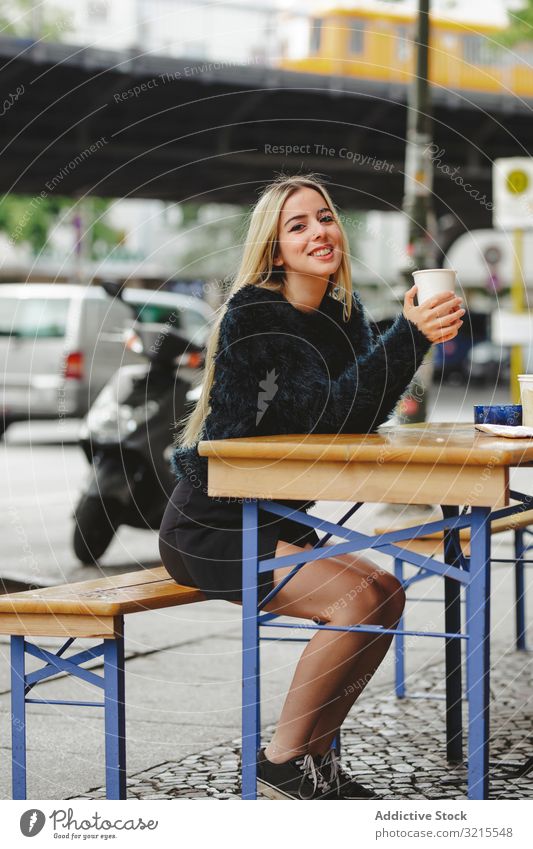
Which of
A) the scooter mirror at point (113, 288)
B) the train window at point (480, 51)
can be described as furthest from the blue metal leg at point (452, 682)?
the train window at point (480, 51)

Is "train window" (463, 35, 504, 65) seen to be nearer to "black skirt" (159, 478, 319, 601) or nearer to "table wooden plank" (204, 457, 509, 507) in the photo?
"black skirt" (159, 478, 319, 601)

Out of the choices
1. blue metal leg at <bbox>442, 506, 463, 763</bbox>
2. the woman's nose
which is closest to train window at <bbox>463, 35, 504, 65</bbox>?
blue metal leg at <bbox>442, 506, 463, 763</bbox>

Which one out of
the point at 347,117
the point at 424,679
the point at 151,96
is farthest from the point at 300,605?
the point at 347,117

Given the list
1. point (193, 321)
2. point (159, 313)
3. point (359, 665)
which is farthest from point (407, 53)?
point (359, 665)

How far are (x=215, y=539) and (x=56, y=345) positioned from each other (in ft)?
44.6

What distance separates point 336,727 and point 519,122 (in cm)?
2418

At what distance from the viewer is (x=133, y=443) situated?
26.9 ft

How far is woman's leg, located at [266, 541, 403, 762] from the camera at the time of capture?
350cm

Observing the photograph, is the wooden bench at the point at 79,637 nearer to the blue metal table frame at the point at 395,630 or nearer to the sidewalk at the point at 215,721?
the blue metal table frame at the point at 395,630

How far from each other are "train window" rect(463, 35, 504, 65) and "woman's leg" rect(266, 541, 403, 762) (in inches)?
885
